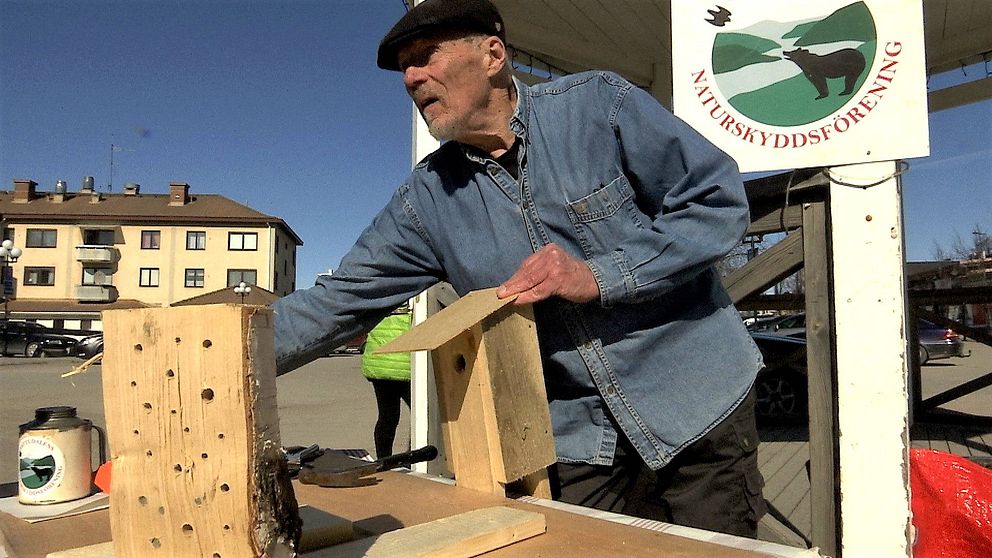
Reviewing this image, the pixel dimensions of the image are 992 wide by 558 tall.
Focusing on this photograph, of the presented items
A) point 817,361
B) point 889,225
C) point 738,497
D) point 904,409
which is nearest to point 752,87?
point 889,225

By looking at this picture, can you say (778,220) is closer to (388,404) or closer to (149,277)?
(388,404)

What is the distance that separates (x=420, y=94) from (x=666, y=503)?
3.51ft

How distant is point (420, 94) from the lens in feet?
4.92

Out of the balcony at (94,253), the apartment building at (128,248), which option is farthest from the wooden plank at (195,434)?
the balcony at (94,253)

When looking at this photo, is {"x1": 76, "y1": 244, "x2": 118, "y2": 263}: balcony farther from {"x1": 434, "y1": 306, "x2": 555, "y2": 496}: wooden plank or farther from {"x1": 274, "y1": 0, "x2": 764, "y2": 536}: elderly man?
{"x1": 434, "y1": 306, "x2": 555, "y2": 496}: wooden plank

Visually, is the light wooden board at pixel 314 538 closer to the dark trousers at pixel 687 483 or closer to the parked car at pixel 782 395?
the dark trousers at pixel 687 483

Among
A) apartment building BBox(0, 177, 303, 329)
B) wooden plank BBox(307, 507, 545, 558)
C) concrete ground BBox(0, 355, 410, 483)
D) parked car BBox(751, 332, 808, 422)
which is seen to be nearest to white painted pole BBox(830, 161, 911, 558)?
wooden plank BBox(307, 507, 545, 558)

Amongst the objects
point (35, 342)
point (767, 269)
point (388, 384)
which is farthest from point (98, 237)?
point (767, 269)

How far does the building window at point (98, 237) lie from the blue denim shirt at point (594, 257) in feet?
174

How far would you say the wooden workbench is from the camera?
3.01 ft

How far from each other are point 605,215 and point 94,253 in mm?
53149

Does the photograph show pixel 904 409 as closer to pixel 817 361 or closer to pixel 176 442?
pixel 817 361

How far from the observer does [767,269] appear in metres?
2.46

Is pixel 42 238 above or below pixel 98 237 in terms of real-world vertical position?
below
